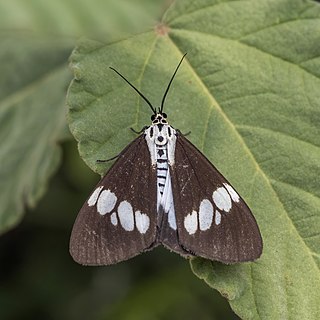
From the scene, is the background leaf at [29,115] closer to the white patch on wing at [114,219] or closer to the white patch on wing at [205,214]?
the white patch on wing at [114,219]

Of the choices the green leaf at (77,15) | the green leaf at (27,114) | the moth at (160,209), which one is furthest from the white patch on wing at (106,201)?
the green leaf at (77,15)

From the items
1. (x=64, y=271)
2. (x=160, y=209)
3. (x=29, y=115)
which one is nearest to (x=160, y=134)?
(x=160, y=209)

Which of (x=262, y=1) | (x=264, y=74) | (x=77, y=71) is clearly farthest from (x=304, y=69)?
(x=77, y=71)

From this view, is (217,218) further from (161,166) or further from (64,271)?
(64,271)

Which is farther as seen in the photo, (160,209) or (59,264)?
(59,264)

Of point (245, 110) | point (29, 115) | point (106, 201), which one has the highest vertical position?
point (29, 115)

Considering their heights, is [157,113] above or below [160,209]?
above

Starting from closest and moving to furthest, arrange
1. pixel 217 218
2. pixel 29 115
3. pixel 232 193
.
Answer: pixel 232 193 → pixel 217 218 → pixel 29 115
